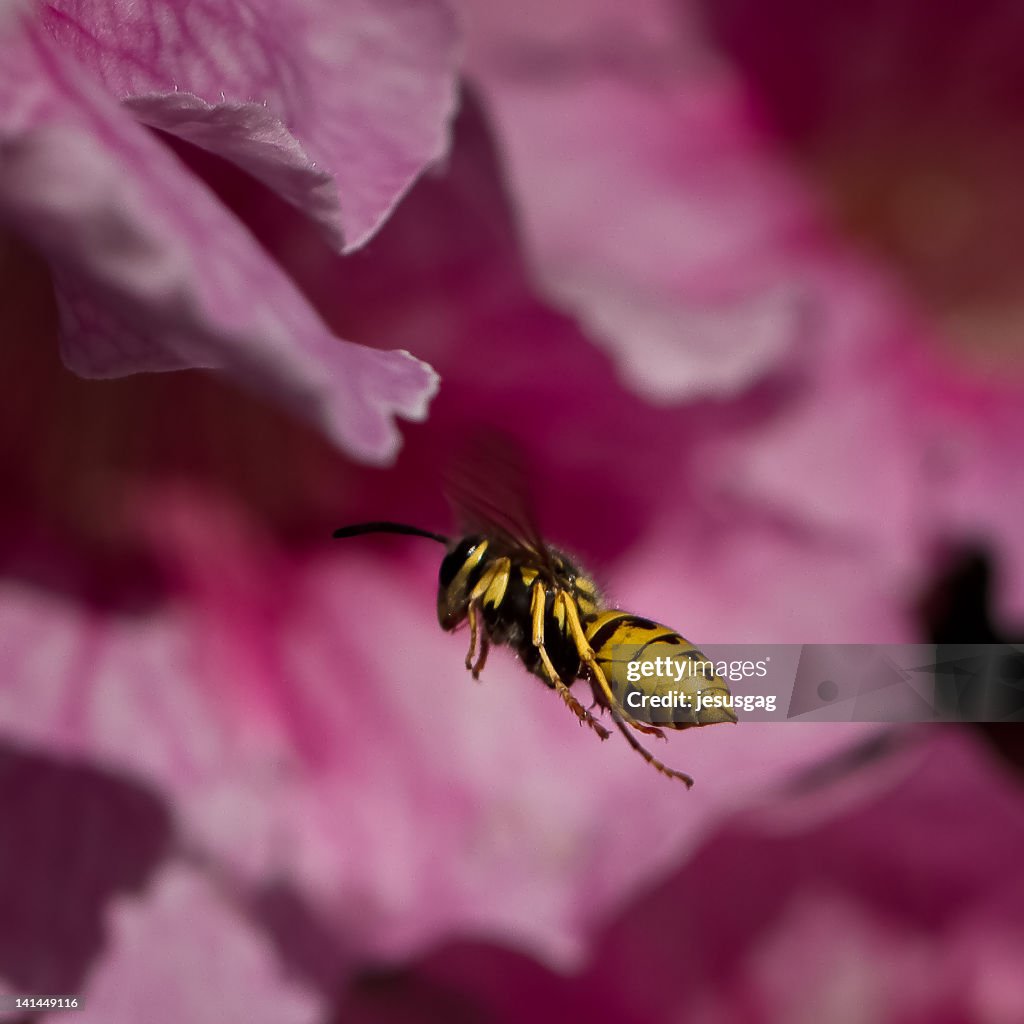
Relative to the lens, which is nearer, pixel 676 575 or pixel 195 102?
pixel 195 102

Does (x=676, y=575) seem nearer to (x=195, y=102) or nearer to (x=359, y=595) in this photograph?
(x=359, y=595)

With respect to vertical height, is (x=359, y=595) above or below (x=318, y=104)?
below

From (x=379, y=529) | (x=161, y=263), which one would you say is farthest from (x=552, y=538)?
(x=161, y=263)

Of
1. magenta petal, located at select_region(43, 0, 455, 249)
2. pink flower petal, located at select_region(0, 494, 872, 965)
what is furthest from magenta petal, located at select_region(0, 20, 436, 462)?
pink flower petal, located at select_region(0, 494, 872, 965)

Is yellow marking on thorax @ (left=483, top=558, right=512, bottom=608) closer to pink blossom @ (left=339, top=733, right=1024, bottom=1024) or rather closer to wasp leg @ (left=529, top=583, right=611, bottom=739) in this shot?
wasp leg @ (left=529, top=583, right=611, bottom=739)

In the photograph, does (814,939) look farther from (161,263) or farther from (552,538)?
(161,263)

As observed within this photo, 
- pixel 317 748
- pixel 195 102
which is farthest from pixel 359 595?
pixel 195 102

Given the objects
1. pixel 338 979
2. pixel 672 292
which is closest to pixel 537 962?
pixel 338 979
